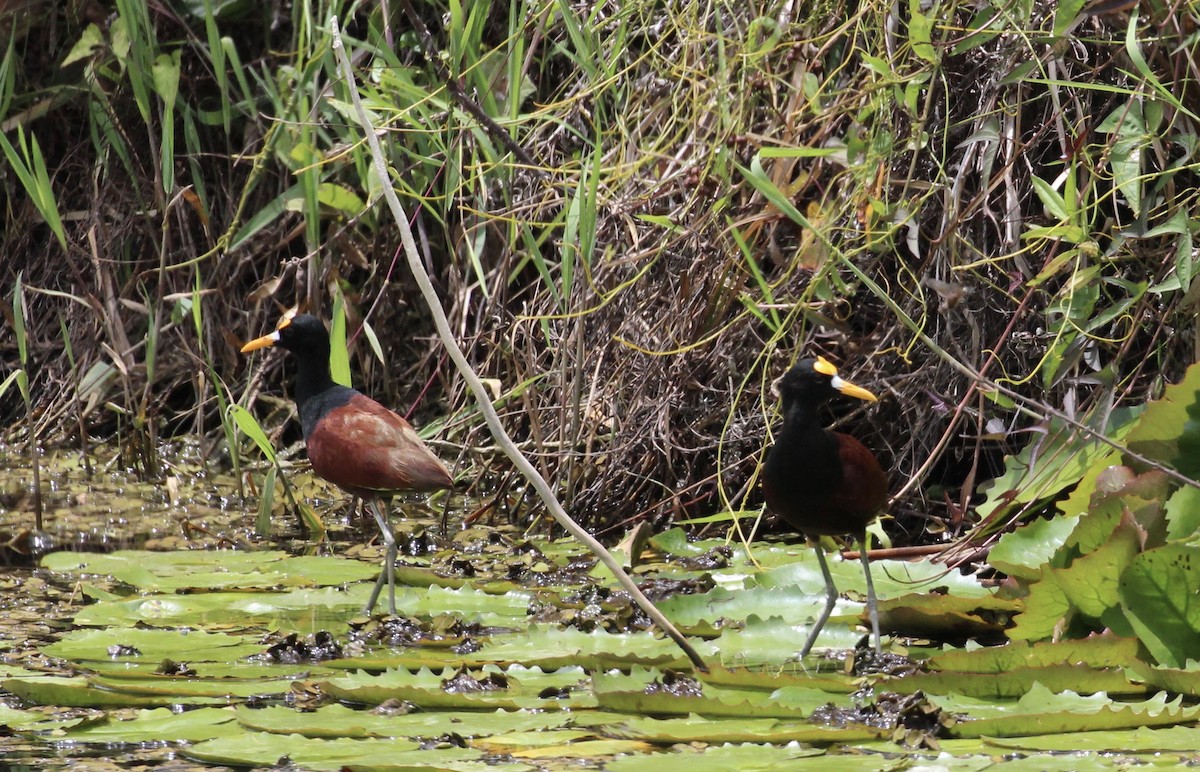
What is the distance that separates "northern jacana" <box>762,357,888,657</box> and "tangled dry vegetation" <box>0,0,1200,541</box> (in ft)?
0.91

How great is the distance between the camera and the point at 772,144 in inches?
169

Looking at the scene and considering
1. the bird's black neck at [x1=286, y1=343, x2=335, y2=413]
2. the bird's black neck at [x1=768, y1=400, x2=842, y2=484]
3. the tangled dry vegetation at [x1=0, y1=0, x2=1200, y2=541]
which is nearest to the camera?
the bird's black neck at [x1=768, y1=400, x2=842, y2=484]

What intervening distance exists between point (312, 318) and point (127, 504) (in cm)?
103

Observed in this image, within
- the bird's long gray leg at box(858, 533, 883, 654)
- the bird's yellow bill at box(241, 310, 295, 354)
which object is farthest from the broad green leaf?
the bird's yellow bill at box(241, 310, 295, 354)

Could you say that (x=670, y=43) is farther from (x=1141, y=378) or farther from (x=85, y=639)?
(x=85, y=639)

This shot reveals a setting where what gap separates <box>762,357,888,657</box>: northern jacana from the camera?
10.7 feet

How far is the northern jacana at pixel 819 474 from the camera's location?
10.7 feet

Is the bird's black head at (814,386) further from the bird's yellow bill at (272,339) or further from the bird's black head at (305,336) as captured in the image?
the bird's yellow bill at (272,339)

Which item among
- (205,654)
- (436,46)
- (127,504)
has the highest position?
(436,46)

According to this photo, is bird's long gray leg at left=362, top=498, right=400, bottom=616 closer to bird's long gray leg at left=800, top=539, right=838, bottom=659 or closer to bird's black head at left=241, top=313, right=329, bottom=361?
bird's black head at left=241, top=313, right=329, bottom=361

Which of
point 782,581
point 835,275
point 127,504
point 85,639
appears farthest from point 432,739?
point 127,504

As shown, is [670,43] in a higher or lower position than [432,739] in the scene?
higher

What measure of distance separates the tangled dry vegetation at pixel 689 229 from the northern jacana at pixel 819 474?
28 centimetres

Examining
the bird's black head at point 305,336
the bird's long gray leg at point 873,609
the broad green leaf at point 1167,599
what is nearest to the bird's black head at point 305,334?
the bird's black head at point 305,336
